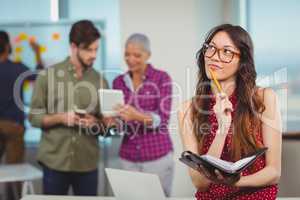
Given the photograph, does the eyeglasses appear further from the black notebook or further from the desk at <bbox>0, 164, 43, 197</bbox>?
the desk at <bbox>0, 164, 43, 197</bbox>

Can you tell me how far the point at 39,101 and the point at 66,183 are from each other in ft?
1.92

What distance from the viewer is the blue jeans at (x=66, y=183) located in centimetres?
325

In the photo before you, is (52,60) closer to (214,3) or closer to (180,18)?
(180,18)

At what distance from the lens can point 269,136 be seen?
5.51 feet

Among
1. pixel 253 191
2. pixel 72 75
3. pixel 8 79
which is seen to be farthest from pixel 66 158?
pixel 253 191

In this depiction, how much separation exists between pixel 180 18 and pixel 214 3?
1.26ft

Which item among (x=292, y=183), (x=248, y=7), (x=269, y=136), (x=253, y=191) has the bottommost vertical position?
(x=292, y=183)

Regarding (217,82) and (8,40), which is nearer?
(217,82)

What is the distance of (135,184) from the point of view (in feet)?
6.37

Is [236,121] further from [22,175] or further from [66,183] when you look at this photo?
[22,175]

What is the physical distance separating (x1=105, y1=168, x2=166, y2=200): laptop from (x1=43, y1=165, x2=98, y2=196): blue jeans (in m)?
1.28

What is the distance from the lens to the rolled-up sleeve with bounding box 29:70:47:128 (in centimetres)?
326

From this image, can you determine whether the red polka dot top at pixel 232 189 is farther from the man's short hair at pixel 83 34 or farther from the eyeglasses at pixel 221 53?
the man's short hair at pixel 83 34

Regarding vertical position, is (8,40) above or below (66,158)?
above
